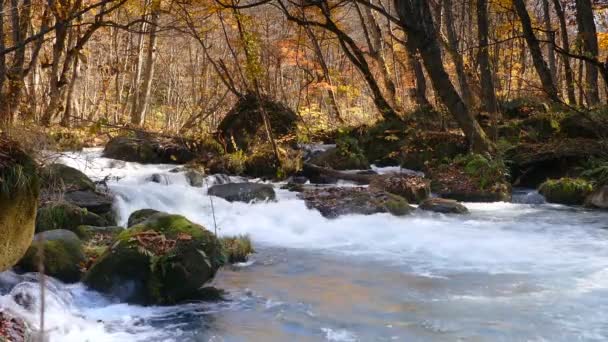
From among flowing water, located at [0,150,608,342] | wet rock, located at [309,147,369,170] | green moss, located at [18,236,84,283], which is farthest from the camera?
wet rock, located at [309,147,369,170]

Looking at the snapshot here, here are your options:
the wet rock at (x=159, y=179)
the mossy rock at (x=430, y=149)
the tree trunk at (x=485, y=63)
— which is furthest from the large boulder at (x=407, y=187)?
the wet rock at (x=159, y=179)

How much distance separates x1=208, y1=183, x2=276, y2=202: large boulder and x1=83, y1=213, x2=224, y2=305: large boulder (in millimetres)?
5697

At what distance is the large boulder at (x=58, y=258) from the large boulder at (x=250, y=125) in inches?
395

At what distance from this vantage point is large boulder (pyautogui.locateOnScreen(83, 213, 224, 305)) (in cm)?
592

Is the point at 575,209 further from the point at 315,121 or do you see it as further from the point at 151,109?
the point at 151,109

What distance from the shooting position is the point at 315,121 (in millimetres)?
20000

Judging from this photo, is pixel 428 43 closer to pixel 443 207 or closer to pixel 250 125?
pixel 443 207

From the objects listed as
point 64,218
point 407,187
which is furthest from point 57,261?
point 407,187

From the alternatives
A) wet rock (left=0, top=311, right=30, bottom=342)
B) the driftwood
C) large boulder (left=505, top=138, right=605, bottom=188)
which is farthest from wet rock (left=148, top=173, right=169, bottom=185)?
wet rock (left=0, top=311, right=30, bottom=342)

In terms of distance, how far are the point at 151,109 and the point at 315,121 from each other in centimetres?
1906

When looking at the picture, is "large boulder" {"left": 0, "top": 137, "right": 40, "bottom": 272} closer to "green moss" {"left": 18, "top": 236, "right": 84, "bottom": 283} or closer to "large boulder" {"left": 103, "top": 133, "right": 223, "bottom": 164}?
"green moss" {"left": 18, "top": 236, "right": 84, "bottom": 283}

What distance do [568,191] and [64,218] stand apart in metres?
10.3

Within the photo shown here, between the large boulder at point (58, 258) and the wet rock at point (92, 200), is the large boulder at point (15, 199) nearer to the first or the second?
the large boulder at point (58, 258)

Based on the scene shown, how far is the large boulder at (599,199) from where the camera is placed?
475 inches
